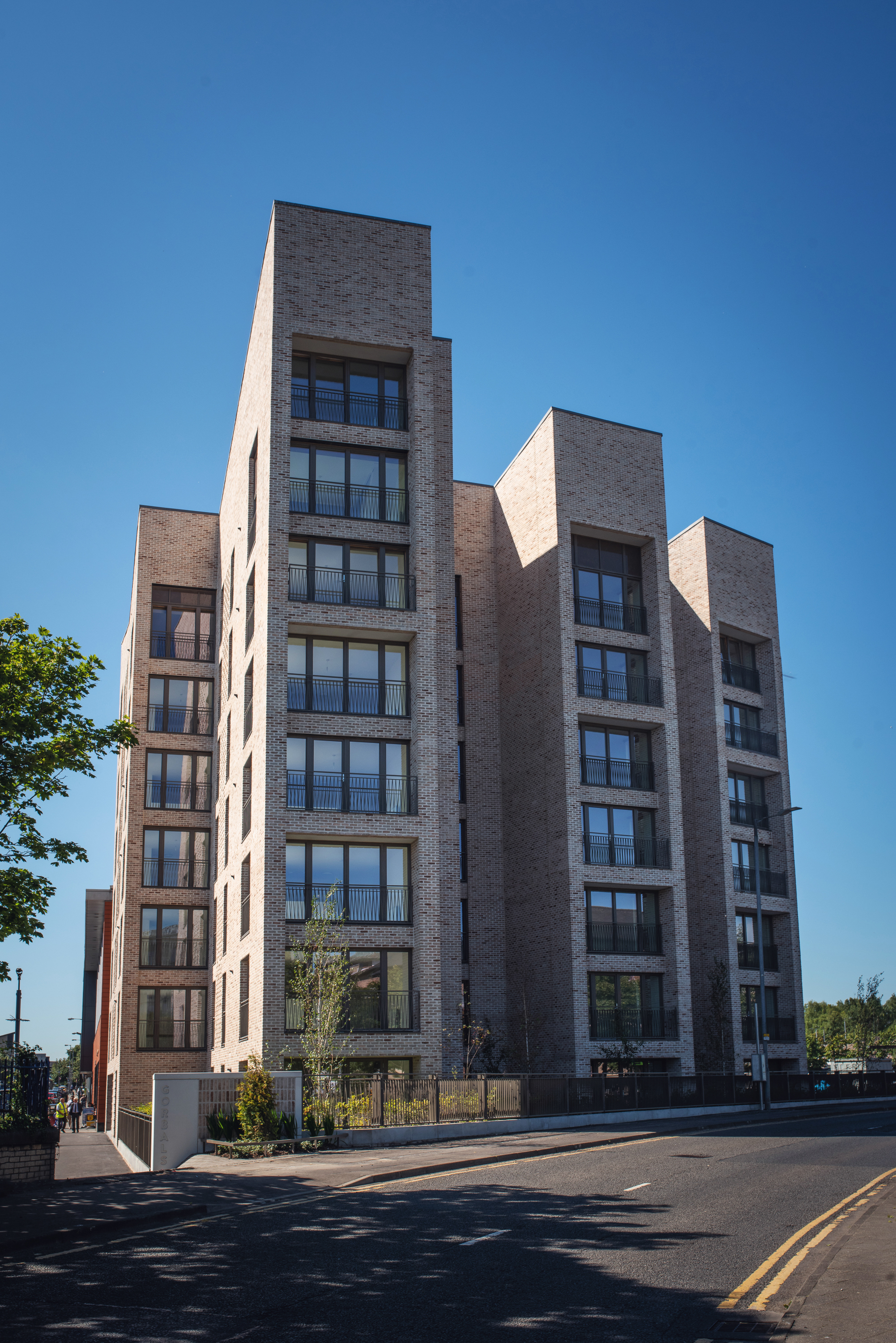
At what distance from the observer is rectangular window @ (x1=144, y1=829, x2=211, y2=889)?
154 feet

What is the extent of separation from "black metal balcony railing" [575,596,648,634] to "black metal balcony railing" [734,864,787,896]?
446 inches

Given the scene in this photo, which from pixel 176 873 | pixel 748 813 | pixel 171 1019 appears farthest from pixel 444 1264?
pixel 748 813

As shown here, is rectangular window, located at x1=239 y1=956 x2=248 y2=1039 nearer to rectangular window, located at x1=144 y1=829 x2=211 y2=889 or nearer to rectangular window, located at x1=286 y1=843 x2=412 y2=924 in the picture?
rectangular window, located at x1=286 y1=843 x2=412 y2=924

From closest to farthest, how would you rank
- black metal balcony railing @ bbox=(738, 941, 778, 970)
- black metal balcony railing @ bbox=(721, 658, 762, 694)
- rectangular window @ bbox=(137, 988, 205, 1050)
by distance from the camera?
rectangular window @ bbox=(137, 988, 205, 1050) → black metal balcony railing @ bbox=(738, 941, 778, 970) → black metal balcony railing @ bbox=(721, 658, 762, 694)

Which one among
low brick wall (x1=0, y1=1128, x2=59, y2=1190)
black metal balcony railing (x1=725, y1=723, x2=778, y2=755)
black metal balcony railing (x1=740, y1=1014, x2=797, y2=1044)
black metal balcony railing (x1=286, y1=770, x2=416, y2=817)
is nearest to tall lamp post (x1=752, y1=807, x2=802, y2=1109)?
black metal balcony railing (x1=740, y1=1014, x2=797, y2=1044)

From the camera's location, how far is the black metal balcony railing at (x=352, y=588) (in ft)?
114

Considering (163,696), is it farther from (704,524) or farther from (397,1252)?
(397,1252)

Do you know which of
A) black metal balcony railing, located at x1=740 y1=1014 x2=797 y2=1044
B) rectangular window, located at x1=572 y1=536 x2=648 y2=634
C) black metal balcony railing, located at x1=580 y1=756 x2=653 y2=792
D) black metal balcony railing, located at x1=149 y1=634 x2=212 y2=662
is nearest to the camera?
black metal balcony railing, located at x1=580 y1=756 x2=653 y2=792

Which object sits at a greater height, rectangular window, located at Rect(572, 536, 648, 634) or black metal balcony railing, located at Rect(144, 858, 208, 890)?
rectangular window, located at Rect(572, 536, 648, 634)

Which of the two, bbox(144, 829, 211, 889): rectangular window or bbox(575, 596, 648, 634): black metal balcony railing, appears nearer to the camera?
bbox(575, 596, 648, 634): black metal balcony railing

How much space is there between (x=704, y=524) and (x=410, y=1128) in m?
31.0

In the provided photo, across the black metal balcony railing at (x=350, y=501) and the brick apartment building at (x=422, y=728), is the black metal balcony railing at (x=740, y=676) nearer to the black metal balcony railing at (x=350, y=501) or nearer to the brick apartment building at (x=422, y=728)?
the brick apartment building at (x=422, y=728)

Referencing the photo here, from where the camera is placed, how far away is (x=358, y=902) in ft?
109

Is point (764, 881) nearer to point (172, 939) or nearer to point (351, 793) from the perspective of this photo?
point (351, 793)
